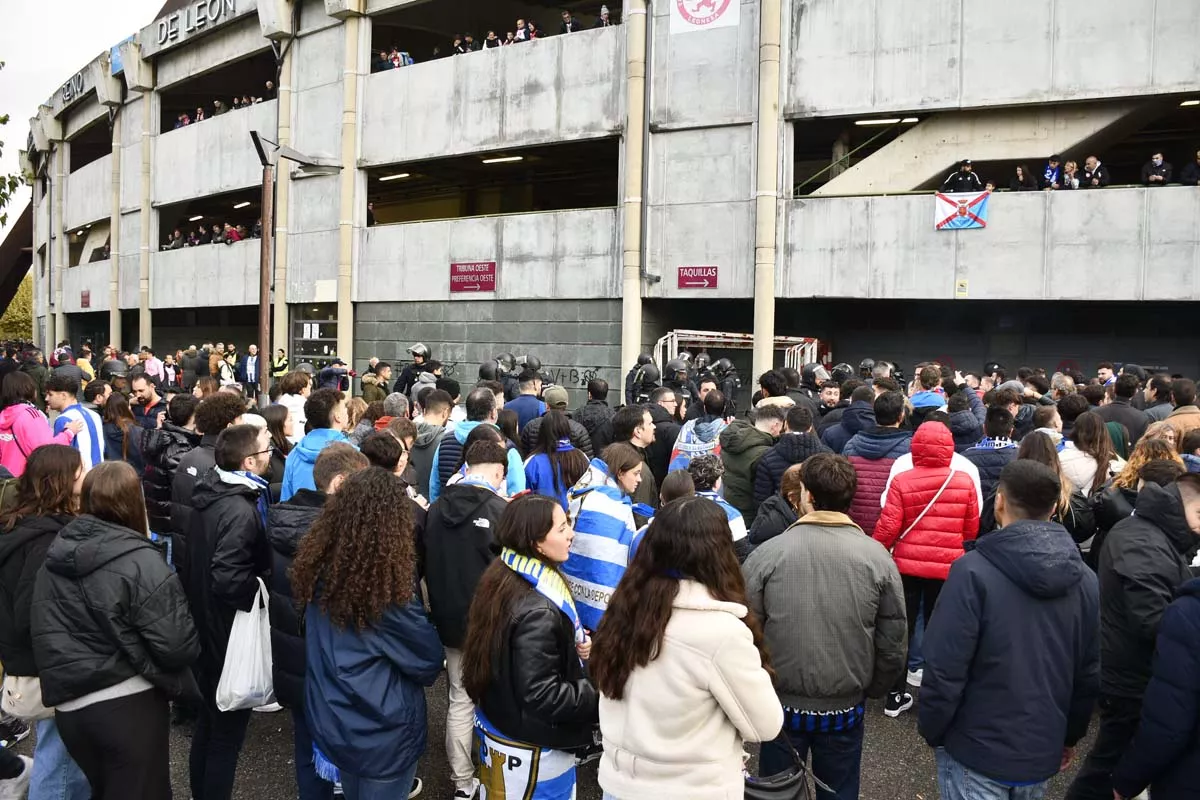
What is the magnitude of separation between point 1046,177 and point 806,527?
15.4 m

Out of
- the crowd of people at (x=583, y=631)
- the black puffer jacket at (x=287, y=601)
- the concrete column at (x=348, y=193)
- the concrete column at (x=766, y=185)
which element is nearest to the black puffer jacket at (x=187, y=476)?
the crowd of people at (x=583, y=631)

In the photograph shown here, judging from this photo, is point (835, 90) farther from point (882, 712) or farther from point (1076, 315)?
point (882, 712)

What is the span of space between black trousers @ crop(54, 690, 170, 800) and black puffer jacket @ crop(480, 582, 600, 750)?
1462 mm

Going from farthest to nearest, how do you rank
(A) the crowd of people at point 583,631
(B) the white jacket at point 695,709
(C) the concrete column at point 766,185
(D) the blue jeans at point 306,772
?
(C) the concrete column at point 766,185 < (D) the blue jeans at point 306,772 < (A) the crowd of people at point 583,631 < (B) the white jacket at point 695,709

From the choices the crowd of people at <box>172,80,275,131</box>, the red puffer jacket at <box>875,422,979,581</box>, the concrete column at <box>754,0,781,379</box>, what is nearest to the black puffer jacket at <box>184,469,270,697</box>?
the red puffer jacket at <box>875,422,979,581</box>

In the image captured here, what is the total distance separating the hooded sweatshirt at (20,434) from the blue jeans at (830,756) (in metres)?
6.10

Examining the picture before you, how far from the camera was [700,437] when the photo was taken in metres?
7.11

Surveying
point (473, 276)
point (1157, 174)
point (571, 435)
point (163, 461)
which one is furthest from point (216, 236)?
point (1157, 174)

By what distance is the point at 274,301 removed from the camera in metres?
25.2

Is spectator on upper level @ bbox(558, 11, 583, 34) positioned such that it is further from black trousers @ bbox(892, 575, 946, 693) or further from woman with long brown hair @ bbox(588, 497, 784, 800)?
woman with long brown hair @ bbox(588, 497, 784, 800)

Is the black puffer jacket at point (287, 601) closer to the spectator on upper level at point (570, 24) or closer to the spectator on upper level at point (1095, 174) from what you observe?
the spectator on upper level at point (1095, 174)

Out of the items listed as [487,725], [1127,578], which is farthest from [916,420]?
[487,725]

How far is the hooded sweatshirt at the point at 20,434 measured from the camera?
22.4 ft

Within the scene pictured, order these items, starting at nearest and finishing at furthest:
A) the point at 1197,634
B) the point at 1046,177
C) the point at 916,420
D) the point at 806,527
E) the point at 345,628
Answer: the point at 1197,634
the point at 345,628
the point at 806,527
the point at 916,420
the point at 1046,177
